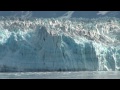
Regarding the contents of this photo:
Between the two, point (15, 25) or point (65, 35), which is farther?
point (15, 25)

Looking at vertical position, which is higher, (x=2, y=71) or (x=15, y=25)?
(x=15, y=25)

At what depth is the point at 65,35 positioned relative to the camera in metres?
14.8

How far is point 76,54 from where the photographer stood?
47.7 feet

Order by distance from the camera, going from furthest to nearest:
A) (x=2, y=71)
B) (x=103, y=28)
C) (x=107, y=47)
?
(x=103, y=28) < (x=107, y=47) < (x=2, y=71)

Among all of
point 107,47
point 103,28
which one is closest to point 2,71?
point 107,47
